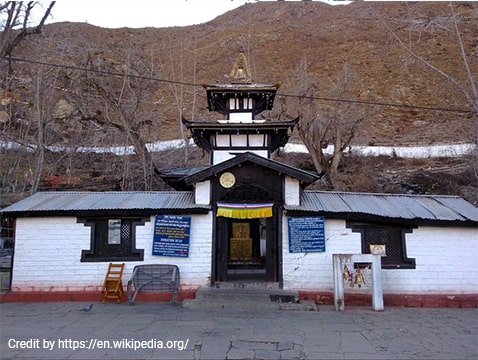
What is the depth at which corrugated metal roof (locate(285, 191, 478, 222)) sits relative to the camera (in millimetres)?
10023

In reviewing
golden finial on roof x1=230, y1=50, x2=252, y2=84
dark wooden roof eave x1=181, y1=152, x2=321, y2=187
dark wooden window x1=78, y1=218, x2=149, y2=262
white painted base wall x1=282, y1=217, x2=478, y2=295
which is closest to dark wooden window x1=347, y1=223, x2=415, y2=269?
white painted base wall x1=282, y1=217, x2=478, y2=295

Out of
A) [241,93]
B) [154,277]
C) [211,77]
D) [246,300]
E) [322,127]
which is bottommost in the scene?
[246,300]

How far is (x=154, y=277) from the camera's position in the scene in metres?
9.84

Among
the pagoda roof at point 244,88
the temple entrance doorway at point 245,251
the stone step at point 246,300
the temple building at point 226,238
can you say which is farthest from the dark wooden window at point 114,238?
the pagoda roof at point 244,88

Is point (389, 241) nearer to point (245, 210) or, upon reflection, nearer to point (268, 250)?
point (268, 250)

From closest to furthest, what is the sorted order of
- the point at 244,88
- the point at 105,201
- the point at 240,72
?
the point at 105,201 → the point at 244,88 → the point at 240,72

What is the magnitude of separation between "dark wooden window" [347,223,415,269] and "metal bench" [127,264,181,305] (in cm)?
497

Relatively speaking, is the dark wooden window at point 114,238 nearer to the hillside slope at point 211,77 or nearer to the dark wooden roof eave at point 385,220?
the dark wooden roof eave at point 385,220

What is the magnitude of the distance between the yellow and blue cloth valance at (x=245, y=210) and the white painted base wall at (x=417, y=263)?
0.85 meters

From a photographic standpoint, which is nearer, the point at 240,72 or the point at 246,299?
the point at 246,299

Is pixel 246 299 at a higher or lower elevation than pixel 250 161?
lower

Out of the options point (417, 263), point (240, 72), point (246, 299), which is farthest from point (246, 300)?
point (240, 72)

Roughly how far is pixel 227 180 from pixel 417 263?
18.5ft

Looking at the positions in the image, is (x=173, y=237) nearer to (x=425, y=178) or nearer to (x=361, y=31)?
(x=425, y=178)
